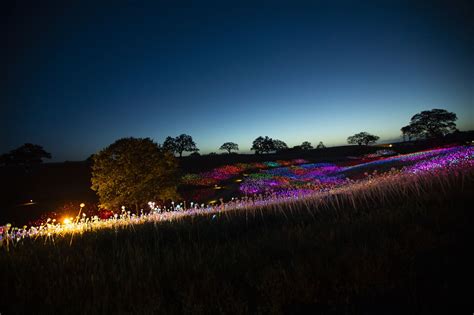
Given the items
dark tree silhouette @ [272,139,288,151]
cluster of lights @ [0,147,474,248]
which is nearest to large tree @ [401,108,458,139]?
dark tree silhouette @ [272,139,288,151]

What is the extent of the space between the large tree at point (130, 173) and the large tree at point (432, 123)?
105595 mm

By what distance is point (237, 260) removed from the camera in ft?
12.1

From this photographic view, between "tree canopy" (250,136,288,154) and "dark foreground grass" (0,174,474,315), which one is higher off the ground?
"tree canopy" (250,136,288,154)

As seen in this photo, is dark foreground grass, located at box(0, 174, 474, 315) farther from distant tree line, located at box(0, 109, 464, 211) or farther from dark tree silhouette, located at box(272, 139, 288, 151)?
dark tree silhouette, located at box(272, 139, 288, 151)

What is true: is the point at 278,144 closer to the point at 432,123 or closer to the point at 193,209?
the point at 432,123

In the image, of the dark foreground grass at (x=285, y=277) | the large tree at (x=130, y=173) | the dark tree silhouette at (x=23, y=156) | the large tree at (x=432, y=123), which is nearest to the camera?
the dark foreground grass at (x=285, y=277)

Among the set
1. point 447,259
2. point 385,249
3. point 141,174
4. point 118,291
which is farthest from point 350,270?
point 141,174

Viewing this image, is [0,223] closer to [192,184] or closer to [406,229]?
[192,184]

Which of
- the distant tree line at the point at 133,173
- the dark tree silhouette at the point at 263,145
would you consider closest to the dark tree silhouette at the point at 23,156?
the distant tree line at the point at 133,173

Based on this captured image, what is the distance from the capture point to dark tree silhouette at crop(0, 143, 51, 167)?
5306 cm

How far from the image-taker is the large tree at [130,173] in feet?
55.0

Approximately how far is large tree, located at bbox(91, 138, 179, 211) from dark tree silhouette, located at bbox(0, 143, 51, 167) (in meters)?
49.8

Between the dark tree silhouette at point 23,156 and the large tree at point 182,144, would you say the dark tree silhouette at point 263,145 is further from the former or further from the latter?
the dark tree silhouette at point 23,156

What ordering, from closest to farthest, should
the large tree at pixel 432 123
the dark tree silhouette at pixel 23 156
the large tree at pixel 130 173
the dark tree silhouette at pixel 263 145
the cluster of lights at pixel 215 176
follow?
the large tree at pixel 130 173, the cluster of lights at pixel 215 176, the dark tree silhouette at pixel 23 156, the large tree at pixel 432 123, the dark tree silhouette at pixel 263 145
